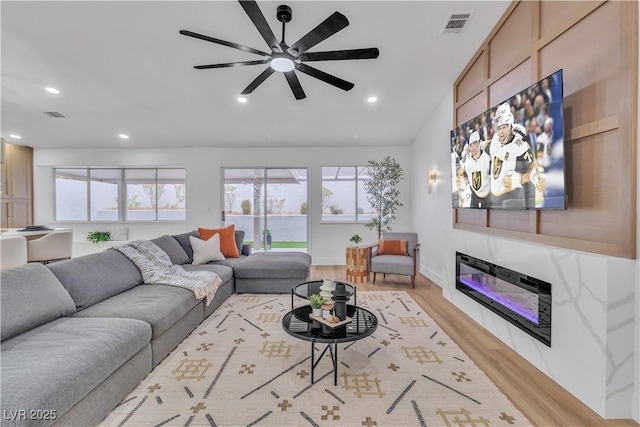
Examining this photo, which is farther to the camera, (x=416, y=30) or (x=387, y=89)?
(x=387, y=89)

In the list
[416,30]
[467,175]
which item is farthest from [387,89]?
[467,175]

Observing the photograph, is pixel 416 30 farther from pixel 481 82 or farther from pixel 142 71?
pixel 142 71

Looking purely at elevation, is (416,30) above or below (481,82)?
above

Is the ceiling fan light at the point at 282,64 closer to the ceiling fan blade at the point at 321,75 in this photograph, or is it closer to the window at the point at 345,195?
the ceiling fan blade at the point at 321,75

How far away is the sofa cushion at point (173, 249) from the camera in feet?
12.2

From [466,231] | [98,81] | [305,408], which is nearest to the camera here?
[305,408]

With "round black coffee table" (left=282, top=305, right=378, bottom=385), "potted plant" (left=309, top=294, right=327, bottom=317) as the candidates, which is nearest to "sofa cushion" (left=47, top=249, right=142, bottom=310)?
"round black coffee table" (left=282, top=305, right=378, bottom=385)

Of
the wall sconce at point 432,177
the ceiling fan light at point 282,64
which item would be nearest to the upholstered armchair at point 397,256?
the wall sconce at point 432,177

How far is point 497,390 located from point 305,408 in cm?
134

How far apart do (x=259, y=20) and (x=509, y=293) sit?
3.16 m

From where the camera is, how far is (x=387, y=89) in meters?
3.93

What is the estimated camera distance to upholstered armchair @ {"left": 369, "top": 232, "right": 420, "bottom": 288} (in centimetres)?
439

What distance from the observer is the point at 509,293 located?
2613 mm

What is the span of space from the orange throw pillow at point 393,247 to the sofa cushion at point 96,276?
11.9ft
